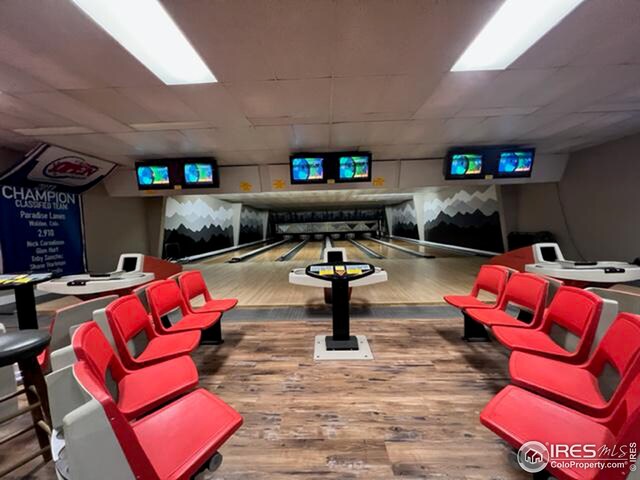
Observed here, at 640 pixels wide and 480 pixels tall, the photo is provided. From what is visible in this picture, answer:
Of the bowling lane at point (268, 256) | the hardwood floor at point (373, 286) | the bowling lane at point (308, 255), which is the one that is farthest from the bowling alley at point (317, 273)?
the bowling lane at point (308, 255)

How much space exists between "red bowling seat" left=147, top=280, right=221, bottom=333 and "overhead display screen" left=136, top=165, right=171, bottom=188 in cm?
296

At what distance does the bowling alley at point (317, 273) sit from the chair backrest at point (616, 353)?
1 cm

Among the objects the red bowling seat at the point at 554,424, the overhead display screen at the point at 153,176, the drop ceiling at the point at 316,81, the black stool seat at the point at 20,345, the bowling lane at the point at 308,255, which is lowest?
the bowling lane at the point at 308,255

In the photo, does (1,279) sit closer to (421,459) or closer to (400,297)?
(421,459)

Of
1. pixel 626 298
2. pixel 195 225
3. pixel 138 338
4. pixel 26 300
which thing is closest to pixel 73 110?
pixel 26 300

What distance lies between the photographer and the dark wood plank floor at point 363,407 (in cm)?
140

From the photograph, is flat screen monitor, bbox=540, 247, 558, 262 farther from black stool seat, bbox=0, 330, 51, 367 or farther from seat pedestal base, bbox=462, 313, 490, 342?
black stool seat, bbox=0, 330, 51, 367

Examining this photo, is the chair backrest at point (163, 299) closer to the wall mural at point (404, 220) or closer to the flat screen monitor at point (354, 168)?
the flat screen monitor at point (354, 168)

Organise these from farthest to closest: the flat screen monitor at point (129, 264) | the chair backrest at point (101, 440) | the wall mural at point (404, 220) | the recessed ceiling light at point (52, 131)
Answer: the wall mural at point (404, 220) < the flat screen monitor at point (129, 264) < the recessed ceiling light at point (52, 131) < the chair backrest at point (101, 440)

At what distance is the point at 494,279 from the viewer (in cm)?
278

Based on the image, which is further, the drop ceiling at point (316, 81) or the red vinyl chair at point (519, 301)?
the red vinyl chair at point (519, 301)

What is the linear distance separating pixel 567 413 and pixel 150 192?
5.85 metres

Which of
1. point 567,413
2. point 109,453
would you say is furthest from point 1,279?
point 567,413

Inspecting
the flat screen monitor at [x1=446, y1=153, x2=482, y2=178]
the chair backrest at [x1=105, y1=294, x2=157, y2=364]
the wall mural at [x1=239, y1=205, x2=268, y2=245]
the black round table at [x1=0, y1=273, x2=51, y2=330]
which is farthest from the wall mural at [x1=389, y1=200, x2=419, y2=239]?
the black round table at [x1=0, y1=273, x2=51, y2=330]
